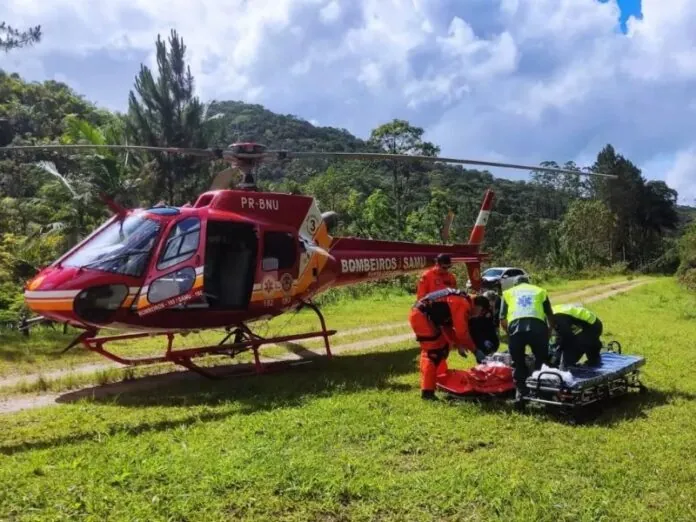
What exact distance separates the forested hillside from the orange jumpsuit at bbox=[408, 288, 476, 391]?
4.99m

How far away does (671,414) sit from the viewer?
7.28 m

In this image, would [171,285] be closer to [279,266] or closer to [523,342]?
[279,266]

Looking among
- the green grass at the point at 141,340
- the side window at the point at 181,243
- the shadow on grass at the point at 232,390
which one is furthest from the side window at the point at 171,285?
the green grass at the point at 141,340

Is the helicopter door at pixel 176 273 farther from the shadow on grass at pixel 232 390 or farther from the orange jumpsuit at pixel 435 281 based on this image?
the orange jumpsuit at pixel 435 281

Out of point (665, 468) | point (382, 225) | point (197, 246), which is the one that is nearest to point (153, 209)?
point (197, 246)

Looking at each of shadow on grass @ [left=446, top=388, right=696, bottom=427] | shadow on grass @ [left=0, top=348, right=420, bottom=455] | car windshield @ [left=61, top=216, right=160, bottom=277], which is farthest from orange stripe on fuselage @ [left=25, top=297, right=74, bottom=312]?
shadow on grass @ [left=446, top=388, right=696, bottom=427]

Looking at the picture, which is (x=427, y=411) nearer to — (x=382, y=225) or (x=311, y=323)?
(x=311, y=323)

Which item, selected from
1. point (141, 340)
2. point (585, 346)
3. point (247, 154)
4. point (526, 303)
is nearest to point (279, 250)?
point (247, 154)

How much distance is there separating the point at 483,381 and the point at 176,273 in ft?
14.4

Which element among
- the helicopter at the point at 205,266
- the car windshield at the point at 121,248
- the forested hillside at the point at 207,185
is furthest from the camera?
the forested hillside at the point at 207,185

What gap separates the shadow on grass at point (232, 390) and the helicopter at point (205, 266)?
15.2 inches

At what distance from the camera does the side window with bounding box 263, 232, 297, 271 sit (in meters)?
10.2

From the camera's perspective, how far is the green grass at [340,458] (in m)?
4.61

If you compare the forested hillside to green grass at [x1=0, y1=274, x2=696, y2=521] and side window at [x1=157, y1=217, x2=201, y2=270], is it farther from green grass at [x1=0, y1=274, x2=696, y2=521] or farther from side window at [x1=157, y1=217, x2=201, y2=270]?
green grass at [x1=0, y1=274, x2=696, y2=521]
